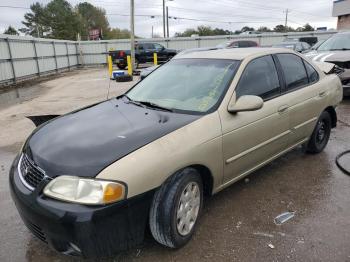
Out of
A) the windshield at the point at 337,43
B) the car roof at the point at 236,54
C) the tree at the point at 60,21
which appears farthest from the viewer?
the tree at the point at 60,21

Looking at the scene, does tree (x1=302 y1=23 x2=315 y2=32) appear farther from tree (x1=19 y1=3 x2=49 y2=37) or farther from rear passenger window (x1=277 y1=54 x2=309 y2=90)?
rear passenger window (x1=277 y1=54 x2=309 y2=90)

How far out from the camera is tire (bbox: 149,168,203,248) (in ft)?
8.03

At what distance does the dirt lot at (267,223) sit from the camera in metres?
2.67

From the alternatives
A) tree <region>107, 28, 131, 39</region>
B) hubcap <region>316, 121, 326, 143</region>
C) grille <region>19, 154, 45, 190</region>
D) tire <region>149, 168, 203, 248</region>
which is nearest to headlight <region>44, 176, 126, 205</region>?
grille <region>19, 154, 45, 190</region>

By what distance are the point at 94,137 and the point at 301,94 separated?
8.91ft

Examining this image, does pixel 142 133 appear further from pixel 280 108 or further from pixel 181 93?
pixel 280 108

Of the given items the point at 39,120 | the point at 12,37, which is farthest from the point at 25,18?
the point at 39,120

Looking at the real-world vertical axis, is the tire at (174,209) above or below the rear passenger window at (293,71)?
below

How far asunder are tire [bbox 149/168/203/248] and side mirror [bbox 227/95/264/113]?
733mm

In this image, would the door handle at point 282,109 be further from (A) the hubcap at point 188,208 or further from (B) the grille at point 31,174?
(B) the grille at point 31,174

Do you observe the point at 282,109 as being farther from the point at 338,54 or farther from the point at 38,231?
the point at 338,54

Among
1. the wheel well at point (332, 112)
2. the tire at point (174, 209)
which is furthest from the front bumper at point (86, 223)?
the wheel well at point (332, 112)

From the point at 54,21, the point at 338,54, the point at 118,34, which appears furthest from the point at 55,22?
the point at 338,54

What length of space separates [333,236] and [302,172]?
4.76 ft
